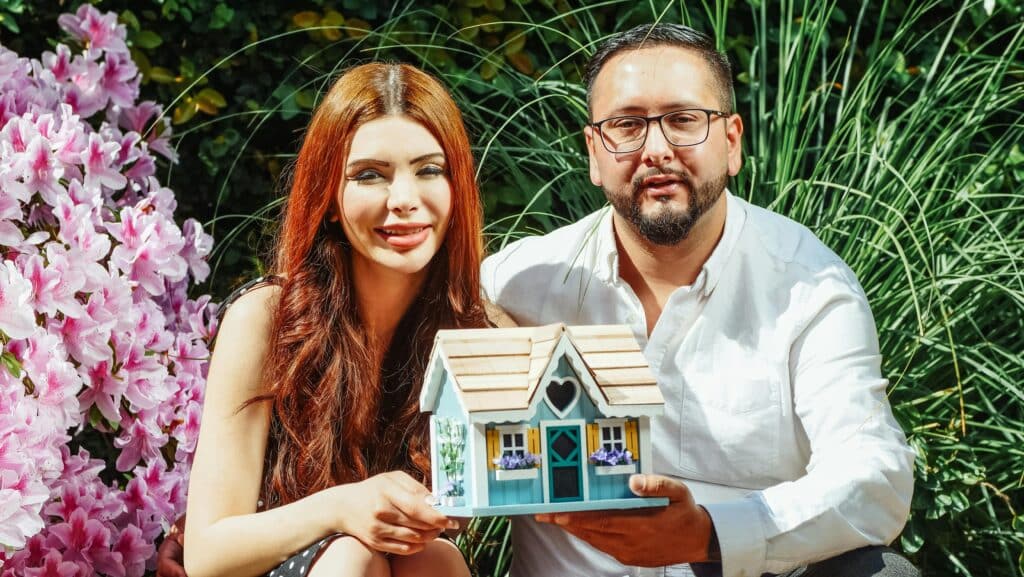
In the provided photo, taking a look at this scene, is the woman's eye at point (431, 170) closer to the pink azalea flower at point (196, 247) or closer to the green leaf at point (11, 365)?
the green leaf at point (11, 365)

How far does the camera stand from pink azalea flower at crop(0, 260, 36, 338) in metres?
2.54

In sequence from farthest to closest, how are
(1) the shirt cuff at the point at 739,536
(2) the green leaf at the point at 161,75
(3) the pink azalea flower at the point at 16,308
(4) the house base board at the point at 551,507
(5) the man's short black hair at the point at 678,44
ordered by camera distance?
(2) the green leaf at the point at 161,75, (5) the man's short black hair at the point at 678,44, (3) the pink azalea flower at the point at 16,308, (1) the shirt cuff at the point at 739,536, (4) the house base board at the point at 551,507

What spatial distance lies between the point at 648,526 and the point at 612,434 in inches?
6.8

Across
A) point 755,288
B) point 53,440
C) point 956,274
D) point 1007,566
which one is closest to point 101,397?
point 53,440

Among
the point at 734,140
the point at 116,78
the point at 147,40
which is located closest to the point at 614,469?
the point at 734,140

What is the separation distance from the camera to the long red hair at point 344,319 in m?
2.52

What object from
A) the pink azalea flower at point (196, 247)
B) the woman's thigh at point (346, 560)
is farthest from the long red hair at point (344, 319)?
the pink azalea flower at point (196, 247)

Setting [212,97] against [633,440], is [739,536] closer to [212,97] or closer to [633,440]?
[633,440]

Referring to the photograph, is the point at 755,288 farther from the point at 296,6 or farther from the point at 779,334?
the point at 296,6

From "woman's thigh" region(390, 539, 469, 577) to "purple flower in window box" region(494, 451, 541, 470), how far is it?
355 mm

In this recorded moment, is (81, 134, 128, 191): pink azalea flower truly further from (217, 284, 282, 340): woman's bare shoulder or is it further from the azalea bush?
(217, 284, 282, 340): woman's bare shoulder

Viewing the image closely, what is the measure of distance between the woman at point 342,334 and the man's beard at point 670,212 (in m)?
0.32

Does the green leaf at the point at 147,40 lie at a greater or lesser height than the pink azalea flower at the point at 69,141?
greater

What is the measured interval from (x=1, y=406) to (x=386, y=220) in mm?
864
